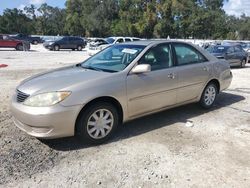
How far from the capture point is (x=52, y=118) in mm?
4242

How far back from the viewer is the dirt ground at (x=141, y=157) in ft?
12.4

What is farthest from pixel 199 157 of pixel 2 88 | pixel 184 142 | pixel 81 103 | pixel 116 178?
pixel 2 88

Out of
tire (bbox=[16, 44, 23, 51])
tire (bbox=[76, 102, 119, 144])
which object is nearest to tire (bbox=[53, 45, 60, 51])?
tire (bbox=[16, 44, 23, 51])

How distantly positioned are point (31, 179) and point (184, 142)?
2414 millimetres

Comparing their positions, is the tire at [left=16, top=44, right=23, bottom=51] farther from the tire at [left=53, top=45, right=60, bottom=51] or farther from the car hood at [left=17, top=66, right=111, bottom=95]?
the car hood at [left=17, top=66, right=111, bottom=95]

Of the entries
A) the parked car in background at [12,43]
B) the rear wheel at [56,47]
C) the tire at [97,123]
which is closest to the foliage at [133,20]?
the rear wheel at [56,47]

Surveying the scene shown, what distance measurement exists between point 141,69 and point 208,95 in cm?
235

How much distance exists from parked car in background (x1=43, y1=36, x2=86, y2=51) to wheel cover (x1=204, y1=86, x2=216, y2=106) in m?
27.8

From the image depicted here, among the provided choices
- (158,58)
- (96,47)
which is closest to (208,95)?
(158,58)

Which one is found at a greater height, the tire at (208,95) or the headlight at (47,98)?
the headlight at (47,98)

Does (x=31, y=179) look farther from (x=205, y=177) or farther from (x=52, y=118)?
(x=205, y=177)

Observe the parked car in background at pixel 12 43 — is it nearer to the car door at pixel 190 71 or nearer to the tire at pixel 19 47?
the tire at pixel 19 47

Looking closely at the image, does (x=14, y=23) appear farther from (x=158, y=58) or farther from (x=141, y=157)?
(x=141, y=157)

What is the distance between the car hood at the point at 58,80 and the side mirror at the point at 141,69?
0.46 m
